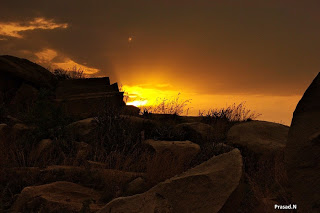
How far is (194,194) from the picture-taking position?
374cm

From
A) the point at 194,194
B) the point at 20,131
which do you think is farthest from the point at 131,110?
the point at 194,194

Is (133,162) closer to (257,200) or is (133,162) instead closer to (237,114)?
(257,200)

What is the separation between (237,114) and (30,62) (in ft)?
31.1

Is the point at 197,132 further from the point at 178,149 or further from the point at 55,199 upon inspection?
the point at 55,199

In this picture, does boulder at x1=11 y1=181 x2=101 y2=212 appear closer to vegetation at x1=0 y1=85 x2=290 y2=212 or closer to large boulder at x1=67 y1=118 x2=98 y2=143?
vegetation at x1=0 y1=85 x2=290 y2=212

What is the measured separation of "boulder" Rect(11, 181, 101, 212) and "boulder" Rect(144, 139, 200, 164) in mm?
2631

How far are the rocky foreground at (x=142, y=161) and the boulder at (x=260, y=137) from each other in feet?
0.10

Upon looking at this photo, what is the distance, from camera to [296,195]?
2.93 meters

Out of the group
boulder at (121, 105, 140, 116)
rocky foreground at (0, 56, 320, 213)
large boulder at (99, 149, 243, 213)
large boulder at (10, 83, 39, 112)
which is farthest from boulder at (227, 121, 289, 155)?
large boulder at (10, 83, 39, 112)

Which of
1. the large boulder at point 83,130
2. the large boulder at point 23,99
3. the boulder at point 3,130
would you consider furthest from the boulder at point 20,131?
the large boulder at point 23,99

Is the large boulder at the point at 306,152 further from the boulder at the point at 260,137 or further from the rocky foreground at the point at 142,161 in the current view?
the boulder at the point at 260,137

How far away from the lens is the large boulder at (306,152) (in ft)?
9.29

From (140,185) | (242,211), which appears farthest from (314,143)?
(140,185)

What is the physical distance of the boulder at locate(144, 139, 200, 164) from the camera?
8.46 m
